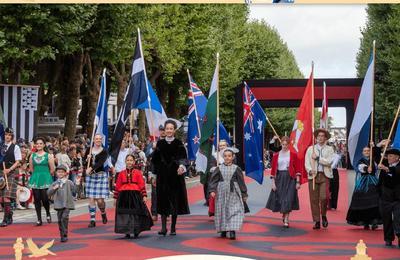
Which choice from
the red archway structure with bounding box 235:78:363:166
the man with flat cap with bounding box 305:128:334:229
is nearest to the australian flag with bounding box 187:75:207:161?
the man with flat cap with bounding box 305:128:334:229

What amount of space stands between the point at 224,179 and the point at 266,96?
80.5 ft

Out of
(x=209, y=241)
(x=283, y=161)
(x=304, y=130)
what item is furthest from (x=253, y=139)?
(x=209, y=241)

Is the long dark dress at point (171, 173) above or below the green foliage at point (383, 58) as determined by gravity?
below

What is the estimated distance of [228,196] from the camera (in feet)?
44.5

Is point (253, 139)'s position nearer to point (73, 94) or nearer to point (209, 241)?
point (209, 241)

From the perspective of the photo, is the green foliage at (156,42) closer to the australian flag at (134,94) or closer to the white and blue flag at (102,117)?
the white and blue flag at (102,117)

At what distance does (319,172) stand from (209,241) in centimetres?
347

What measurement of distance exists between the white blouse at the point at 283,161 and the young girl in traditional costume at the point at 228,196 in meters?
2.15

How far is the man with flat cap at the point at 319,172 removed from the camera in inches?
594

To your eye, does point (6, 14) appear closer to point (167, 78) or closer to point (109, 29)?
point (109, 29)

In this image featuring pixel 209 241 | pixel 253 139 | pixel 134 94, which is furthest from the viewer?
pixel 253 139

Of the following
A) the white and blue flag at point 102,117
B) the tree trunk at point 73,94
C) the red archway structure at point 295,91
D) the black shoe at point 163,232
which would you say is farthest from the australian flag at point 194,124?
the red archway structure at point 295,91

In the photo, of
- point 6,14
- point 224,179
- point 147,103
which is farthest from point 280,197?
point 6,14

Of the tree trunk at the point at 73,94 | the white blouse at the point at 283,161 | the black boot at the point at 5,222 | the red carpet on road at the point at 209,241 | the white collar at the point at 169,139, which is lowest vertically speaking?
the red carpet on road at the point at 209,241
